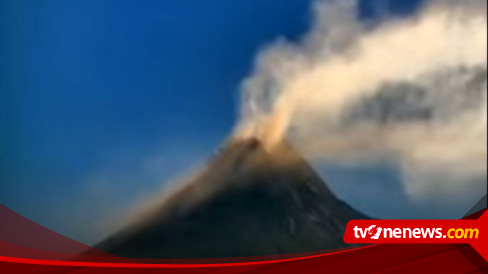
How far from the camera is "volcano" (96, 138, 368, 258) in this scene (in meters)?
3.21

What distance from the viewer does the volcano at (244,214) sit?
10.5 ft

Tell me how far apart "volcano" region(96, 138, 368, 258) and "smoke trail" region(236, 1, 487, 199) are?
0.23 metres

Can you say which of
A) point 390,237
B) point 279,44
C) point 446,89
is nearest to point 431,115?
point 446,89

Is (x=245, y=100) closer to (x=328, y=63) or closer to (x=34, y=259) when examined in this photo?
(x=328, y=63)

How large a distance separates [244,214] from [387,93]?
1646 mm

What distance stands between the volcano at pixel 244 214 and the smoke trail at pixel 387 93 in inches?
9.0

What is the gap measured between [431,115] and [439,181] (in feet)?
1.94

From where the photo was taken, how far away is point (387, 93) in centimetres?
364

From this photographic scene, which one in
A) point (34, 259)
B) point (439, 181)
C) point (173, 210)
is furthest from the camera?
point (439, 181)

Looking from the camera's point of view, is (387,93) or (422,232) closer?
(422,232)

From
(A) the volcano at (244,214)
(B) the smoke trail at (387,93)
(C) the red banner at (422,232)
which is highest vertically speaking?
(B) the smoke trail at (387,93)

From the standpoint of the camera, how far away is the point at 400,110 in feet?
12.1

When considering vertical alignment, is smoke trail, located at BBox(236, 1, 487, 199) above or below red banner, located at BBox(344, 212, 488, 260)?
above

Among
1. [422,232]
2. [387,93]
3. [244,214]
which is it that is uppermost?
[387,93]
